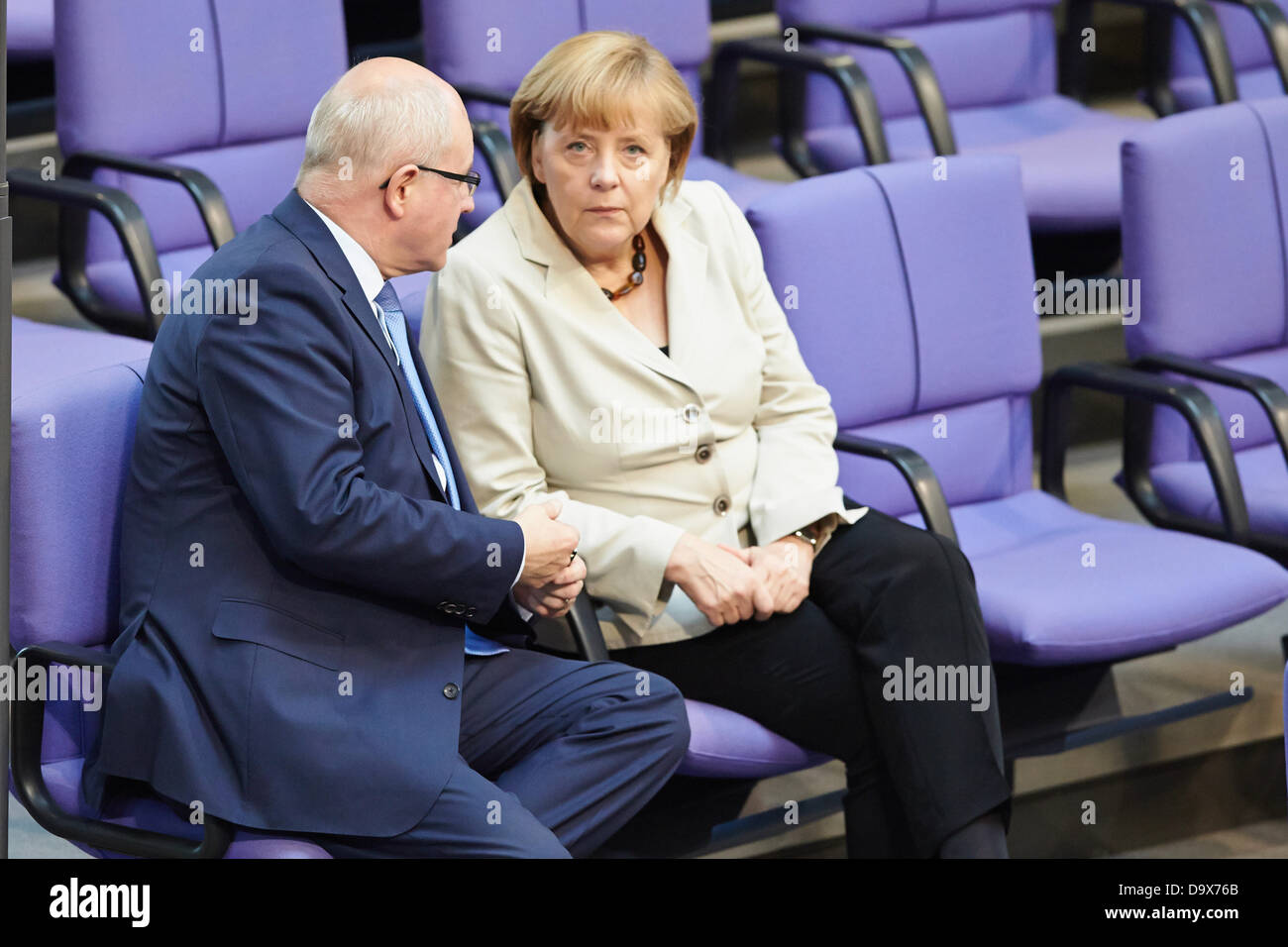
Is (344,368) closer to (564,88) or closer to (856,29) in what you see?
(564,88)

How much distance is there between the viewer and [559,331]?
2.20 m

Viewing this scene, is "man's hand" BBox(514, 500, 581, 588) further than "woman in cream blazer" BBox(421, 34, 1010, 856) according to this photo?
No

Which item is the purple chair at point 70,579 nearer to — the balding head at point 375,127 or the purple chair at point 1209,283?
the balding head at point 375,127

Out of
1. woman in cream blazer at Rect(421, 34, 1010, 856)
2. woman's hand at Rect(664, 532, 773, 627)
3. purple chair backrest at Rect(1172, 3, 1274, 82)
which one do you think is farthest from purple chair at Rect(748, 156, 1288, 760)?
purple chair backrest at Rect(1172, 3, 1274, 82)

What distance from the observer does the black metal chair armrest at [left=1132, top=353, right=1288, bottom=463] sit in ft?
8.87

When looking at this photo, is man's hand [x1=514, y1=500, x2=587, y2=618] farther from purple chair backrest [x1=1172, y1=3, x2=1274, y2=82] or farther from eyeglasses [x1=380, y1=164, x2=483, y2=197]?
purple chair backrest [x1=1172, y1=3, x2=1274, y2=82]

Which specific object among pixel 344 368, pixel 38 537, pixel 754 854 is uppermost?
pixel 344 368

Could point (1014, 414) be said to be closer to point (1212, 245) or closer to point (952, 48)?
point (1212, 245)

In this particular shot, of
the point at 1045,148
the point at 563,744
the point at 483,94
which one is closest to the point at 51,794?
the point at 563,744

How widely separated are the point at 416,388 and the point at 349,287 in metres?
0.17

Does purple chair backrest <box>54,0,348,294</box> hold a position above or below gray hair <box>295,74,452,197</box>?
below

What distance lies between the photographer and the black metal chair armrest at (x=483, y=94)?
3115 millimetres
